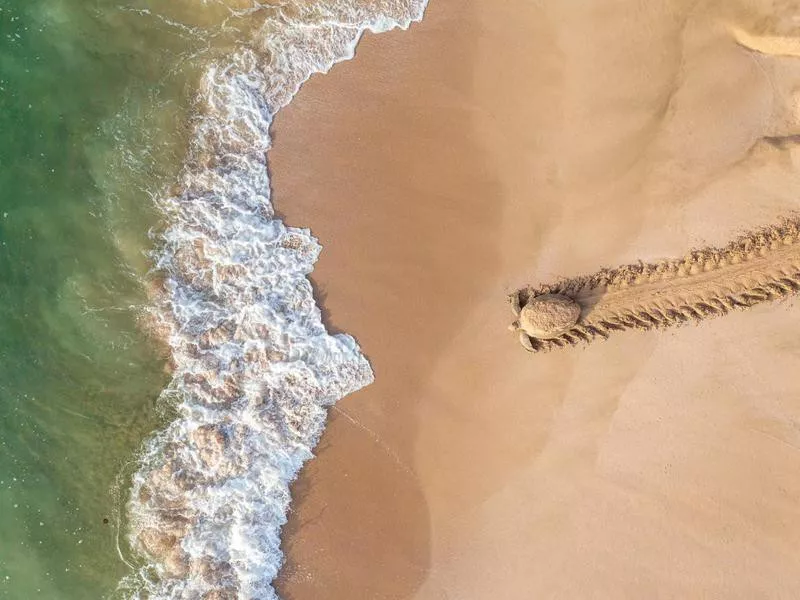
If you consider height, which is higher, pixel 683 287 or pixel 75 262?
pixel 683 287

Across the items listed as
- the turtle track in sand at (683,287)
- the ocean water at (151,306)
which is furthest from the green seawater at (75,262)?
the turtle track in sand at (683,287)

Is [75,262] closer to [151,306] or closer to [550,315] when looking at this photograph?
[151,306]

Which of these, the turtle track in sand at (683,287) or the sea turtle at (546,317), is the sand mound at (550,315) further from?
the turtle track in sand at (683,287)

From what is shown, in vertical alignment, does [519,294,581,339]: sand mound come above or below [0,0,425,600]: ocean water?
above

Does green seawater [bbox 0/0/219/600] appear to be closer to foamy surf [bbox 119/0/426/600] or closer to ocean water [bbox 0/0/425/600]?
ocean water [bbox 0/0/425/600]

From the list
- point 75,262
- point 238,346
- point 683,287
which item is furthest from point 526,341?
A: point 75,262

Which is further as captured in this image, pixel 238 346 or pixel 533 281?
pixel 238 346

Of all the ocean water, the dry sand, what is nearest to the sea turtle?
the dry sand
